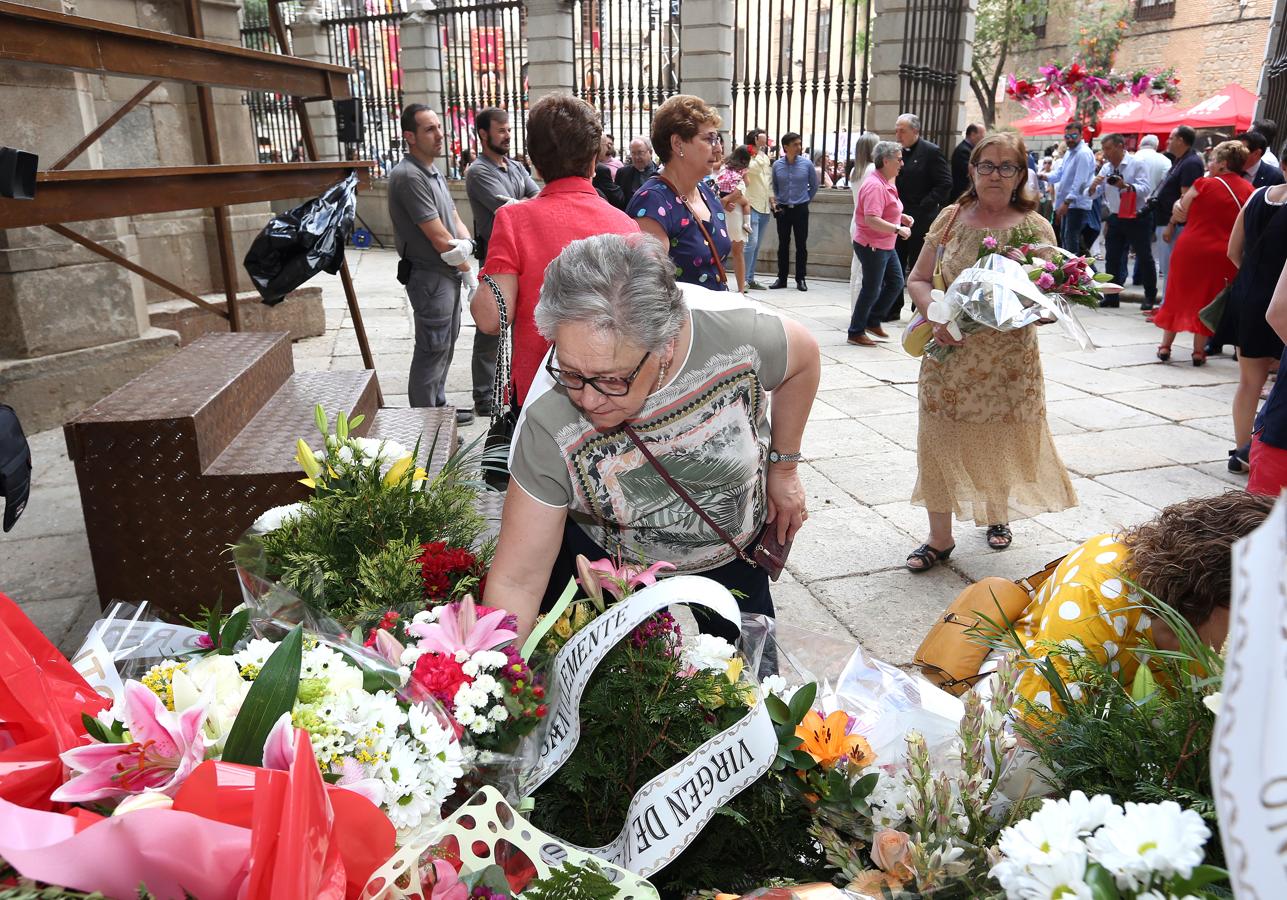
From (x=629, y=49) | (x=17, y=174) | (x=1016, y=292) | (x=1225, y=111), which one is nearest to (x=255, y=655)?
(x=17, y=174)

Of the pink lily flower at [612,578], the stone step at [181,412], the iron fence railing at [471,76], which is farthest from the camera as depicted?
the iron fence railing at [471,76]

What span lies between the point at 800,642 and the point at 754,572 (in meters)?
0.71

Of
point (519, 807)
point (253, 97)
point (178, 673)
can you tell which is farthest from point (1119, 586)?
point (253, 97)

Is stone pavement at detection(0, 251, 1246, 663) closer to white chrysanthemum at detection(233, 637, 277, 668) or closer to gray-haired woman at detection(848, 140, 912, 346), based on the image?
gray-haired woman at detection(848, 140, 912, 346)

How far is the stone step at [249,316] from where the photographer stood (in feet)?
24.0

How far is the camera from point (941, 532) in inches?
165

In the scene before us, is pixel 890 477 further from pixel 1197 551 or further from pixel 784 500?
pixel 1197 551

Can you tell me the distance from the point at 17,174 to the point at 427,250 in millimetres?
3324

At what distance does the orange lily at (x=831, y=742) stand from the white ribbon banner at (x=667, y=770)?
0.11m

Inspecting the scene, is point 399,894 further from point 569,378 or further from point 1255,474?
point 1255,474

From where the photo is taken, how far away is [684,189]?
4.23 meters

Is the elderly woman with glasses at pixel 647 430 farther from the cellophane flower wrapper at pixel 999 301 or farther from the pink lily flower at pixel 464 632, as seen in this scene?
the cellophane flower wrapper at pixel 999 301

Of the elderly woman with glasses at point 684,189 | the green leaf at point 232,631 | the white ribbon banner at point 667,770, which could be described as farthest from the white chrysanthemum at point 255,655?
the elderly woman with glasses at point 684,189

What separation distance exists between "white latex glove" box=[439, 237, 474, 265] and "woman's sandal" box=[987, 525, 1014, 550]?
315 centimetres
